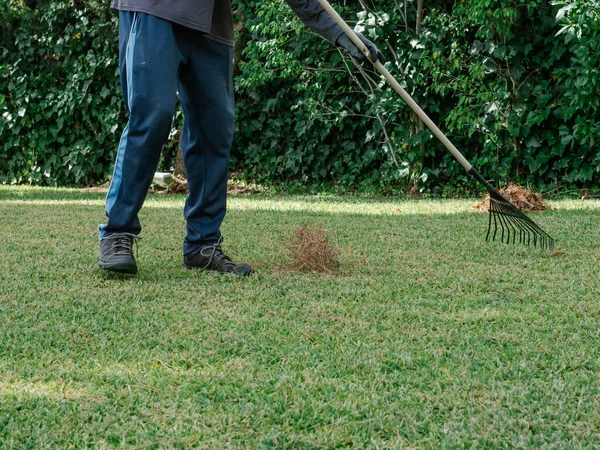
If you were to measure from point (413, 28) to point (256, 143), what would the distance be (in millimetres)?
2147

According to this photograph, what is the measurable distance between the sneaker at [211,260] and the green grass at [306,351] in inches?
3.0

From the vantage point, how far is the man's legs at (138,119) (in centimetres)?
295

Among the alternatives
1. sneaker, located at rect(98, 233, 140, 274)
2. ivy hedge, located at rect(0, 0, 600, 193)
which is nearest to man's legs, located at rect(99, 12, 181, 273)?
sneaker, located at rect(98, 233, 140, 274)

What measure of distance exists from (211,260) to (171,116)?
2.04 ft

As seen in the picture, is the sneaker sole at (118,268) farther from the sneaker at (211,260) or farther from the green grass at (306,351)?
the sneaker at (211,260)

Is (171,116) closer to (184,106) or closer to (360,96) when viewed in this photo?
(184,106)

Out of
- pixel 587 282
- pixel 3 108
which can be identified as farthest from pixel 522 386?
pixel 3 108

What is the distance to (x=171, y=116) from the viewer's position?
3.04 metres

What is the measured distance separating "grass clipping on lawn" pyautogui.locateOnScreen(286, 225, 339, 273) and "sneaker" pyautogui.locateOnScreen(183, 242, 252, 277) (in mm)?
218

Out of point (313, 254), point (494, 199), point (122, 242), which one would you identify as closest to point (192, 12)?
point (122, 242)

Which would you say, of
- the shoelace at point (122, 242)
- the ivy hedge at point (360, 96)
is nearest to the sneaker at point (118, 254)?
the shoelace at point (122, 242)

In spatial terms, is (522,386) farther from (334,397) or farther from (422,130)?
(422,130)

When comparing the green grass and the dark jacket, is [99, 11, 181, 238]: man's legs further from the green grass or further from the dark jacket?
the green grass

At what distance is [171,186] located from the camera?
8.14 meters
